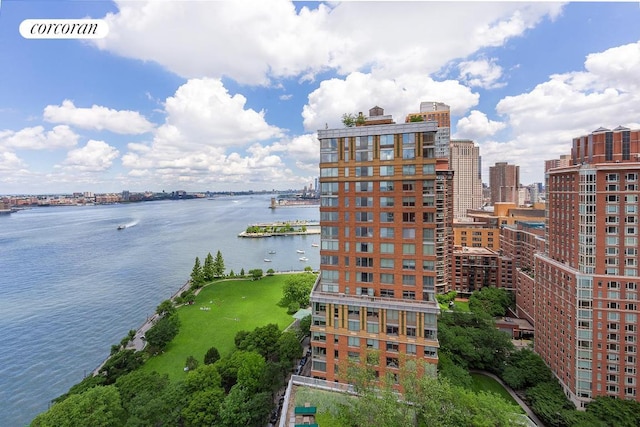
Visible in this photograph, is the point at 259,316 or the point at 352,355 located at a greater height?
the point at 352,355

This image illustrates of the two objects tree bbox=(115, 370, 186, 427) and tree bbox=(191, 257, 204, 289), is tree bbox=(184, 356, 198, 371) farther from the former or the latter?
tree bbox=(191, 257, 204, 289)

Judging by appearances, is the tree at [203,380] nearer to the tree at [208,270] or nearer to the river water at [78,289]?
the river water at [78,289]

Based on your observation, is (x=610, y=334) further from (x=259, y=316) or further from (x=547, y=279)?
(x=259, y=316)

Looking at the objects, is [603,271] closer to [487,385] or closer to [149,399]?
[487,385]

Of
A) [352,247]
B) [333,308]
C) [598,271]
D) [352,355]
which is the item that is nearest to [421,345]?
[352,355]

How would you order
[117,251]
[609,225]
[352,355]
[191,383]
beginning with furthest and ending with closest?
[117,251] < [609,225] < [191,383] < [352,355]

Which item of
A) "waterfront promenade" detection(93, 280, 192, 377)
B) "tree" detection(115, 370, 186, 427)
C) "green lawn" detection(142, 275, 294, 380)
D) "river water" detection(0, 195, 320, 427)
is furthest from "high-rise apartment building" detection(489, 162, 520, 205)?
"tree" detection(115, 370, 186, 427)
